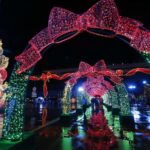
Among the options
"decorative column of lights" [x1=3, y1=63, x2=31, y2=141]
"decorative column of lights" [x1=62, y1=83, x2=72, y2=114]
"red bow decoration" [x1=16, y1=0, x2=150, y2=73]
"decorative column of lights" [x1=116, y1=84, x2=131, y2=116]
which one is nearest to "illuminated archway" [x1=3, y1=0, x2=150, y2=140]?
"red bow decoration" [x1=16, y1=0, x2=150, y2=73]

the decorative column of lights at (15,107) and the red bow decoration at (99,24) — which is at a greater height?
the red bow decoration at (99,24)

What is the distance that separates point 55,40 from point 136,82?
3406cm

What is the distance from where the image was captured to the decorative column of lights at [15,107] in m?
7.36

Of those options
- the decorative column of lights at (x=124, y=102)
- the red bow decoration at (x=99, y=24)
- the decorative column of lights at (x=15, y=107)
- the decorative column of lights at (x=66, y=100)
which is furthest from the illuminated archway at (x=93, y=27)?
the decorative column of lights at (x=66, y=100)

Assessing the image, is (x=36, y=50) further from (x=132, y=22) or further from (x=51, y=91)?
(x=51, y=91)

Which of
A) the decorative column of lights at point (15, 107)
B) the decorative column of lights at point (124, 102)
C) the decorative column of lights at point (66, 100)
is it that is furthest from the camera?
the decorative column of lights at point (66, 100)

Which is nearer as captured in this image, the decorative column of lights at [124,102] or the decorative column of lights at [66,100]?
the decorative column of lights at [124,102]

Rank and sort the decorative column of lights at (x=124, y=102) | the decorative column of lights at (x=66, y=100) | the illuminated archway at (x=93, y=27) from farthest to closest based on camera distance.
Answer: the decorative column of lights at (x=66, y=100), the decorative column of lights at (x=124, y=102), the illuminated archway at (x=93, y=27)

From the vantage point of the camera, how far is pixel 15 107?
7.47m

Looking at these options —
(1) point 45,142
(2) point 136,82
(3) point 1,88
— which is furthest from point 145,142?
(2) point 136,82

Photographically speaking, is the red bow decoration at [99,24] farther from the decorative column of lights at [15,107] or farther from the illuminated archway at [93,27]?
the decorative column of lights at [15,107]

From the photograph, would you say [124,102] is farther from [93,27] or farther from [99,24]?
[99,24]

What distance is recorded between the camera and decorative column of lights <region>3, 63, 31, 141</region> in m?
7.36

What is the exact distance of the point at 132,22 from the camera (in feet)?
19.6
